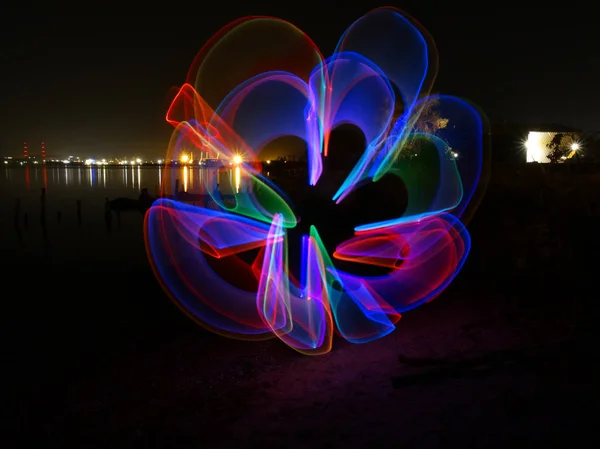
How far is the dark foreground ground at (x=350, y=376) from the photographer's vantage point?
379 cm

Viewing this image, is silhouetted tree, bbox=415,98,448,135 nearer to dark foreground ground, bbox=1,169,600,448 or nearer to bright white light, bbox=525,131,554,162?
dark foreground ground, bbox=1,169,600,448

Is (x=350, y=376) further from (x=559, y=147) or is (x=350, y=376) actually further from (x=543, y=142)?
(x=543, y=142)

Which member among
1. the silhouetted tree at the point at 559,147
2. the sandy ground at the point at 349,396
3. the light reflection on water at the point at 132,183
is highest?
the silhouetted tree at the point at 559,147

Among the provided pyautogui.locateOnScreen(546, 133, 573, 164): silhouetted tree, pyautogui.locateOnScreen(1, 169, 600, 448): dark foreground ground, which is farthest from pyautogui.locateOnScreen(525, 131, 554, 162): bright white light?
pyautogui.locateOnScreen(1, 169, 600, 448): dark foreground ground

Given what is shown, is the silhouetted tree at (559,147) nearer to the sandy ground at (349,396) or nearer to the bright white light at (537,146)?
the bright white light at (537,146)

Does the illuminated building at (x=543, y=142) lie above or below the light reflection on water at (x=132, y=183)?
above

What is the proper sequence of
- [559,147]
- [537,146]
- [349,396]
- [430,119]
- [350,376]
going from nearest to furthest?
[349,396] < [350,376] < [430,119] < [559,147] < [537,146]

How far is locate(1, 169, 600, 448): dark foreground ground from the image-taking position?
3.79 m

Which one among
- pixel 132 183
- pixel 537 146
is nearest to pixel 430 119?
pixel 537 146

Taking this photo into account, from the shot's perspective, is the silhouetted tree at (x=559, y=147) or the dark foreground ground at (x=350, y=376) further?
the silhouetted tree at (x=559, y=147)

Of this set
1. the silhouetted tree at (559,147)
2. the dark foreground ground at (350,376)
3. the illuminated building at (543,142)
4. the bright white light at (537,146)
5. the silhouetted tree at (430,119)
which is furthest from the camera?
the bright white light at (537,146)

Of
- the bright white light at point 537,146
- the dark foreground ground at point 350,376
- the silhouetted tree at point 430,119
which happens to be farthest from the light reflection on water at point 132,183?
the bright white light at point 537,146

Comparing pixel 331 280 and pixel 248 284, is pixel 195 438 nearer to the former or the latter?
pixel 331 280

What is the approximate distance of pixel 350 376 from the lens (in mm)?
4969
